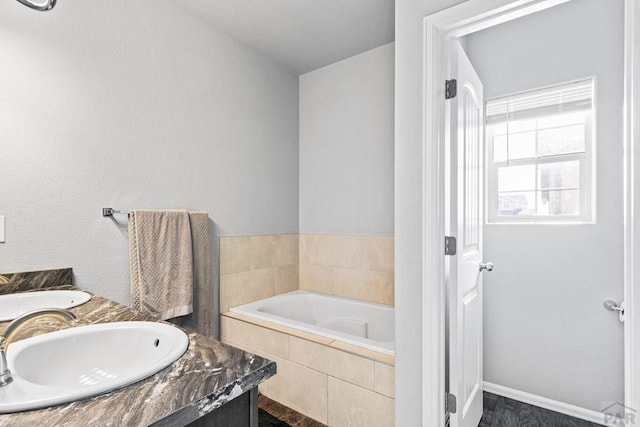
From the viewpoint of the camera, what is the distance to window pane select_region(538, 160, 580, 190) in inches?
85.5

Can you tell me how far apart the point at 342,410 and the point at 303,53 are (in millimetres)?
2503

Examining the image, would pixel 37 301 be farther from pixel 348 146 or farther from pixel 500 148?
pixel 500 148

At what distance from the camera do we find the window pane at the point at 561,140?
2160mm

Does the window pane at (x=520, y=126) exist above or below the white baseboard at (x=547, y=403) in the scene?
above

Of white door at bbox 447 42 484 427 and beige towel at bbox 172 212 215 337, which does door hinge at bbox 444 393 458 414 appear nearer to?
white door at bbox 447 42 484 427

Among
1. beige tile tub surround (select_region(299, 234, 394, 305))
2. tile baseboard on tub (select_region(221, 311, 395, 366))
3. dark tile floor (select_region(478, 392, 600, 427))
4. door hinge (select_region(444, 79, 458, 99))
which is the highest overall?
door hinge (select_region(444, 79, 458, 99))

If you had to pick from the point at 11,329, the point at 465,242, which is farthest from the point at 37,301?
the point at 465,242

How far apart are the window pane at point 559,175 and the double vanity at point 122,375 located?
2.29 metres

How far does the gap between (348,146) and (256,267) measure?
4.05 ft

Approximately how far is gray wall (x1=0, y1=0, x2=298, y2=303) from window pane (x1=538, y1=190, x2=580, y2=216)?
6.68 ft

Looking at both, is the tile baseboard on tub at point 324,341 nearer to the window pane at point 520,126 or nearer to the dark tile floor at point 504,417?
the dark tile floor at point 504,417

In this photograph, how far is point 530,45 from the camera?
2.21m

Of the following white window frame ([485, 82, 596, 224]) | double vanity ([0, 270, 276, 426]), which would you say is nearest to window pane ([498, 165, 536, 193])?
white window frame ([485, 82, 596, 224])

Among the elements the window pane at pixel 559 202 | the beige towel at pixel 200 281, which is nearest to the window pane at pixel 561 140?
the window pane at pixel 559 202
